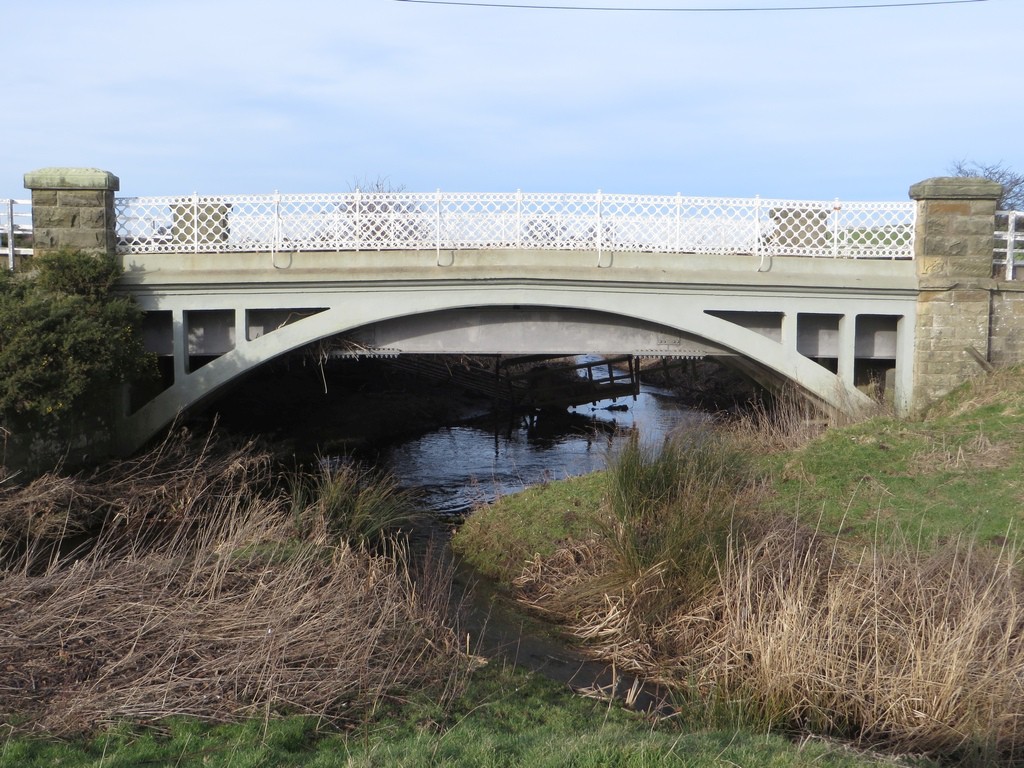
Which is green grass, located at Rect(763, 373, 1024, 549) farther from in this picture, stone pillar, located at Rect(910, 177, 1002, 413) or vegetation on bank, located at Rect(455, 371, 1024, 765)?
stone pillar, located at Rect(910, 177, 1002, 413)

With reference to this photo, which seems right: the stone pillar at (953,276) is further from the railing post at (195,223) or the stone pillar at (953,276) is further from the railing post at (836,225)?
the railing post at (195,223)

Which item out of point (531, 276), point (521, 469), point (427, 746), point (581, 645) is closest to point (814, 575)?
point (581, 645)

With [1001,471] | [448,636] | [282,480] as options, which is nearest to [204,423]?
[282,480]

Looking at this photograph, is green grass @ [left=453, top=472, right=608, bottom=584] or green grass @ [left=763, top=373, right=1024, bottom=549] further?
green grass @ [left=453, top=472, right=608, bottom=584]

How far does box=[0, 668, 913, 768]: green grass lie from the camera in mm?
4242

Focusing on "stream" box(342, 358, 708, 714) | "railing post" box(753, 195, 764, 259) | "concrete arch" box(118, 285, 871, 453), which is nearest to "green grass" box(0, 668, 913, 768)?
"stream" box(342, 358, 708, 714)

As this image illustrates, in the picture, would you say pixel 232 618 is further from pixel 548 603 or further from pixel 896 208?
pixel 896 208

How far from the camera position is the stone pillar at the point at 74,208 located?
11.8 meters

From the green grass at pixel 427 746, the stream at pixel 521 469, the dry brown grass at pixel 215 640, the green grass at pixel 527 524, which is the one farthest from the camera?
the green grass at pixel 527 524

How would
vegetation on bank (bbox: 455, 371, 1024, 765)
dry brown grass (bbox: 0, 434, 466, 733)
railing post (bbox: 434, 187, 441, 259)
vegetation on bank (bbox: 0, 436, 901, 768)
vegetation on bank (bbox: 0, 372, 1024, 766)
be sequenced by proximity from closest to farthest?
1. vegetation on bank (bbox: 0, 436, 901, 768)
2. vegetation on bank (bbox: 0, 372, 1024, 766)
3. dry brown grass (bbox: 0, 434, 466, 733)
4. vegetation on bank (bbox: 455, 371, 1024, 765)
5. railing post (bbox: 434, 187, 441, 259)

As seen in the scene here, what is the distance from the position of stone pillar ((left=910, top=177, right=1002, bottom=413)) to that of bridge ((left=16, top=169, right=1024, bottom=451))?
0.06 ft


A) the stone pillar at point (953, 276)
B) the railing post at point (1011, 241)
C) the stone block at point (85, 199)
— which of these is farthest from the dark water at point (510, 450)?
the stone block at point (85, 199)

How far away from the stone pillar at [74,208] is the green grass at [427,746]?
8663mm

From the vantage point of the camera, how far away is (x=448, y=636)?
645cm
